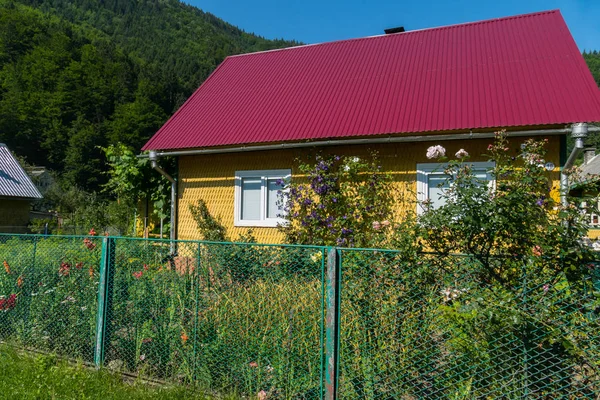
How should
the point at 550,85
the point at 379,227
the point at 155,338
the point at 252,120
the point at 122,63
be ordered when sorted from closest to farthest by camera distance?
the point at 155,338
the point at 379,227
the point at 550,85
the point at 252,120
the point at 122,63

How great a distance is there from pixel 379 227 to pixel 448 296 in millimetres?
2695

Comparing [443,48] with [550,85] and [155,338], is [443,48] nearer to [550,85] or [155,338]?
[550,85]

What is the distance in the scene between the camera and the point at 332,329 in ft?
10.9

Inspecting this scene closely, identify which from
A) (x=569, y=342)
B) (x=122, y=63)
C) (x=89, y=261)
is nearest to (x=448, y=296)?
(x=569, y=342)

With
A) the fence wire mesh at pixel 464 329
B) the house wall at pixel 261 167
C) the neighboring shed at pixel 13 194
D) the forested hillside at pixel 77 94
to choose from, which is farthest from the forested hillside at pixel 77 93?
the fence wire mesh at pixel 464 329

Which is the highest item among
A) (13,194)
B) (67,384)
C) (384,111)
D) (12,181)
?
(12,181)

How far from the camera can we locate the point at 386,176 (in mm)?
7527

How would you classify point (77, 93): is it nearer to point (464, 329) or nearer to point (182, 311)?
point (182, 311)

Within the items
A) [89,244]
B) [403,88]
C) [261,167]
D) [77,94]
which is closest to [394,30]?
[403,88]

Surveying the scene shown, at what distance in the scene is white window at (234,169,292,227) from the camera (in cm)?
845

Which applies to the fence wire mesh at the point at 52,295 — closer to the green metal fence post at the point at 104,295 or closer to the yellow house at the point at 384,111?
the green metal fence post at the point at 104,295

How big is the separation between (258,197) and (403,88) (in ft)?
11.5

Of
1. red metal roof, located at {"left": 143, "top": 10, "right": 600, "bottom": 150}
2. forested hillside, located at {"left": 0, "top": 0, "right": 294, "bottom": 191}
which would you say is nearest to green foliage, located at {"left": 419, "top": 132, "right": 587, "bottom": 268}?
red metal roof, located at {"left": 143, "top": 10, "right": 600, "bottom": 150}

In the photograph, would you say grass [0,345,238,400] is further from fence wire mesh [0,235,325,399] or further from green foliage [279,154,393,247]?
green foliage [279,154,393,247]
